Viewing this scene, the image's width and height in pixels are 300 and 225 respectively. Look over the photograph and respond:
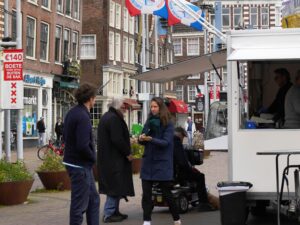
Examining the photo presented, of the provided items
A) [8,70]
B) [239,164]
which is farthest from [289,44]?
[8,70]

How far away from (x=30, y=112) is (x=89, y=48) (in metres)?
17.1

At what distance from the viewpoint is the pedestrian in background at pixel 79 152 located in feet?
26.6

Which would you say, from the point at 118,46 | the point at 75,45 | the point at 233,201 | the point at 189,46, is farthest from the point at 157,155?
the point at 189,46

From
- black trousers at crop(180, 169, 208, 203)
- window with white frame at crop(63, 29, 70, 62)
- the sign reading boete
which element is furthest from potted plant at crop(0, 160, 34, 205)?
window with white frame at crop(63, 29, 70, 62)

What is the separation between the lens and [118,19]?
58.6 meters

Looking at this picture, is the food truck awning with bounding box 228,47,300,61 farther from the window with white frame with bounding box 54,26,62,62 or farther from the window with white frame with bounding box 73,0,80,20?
the window with white frame with bounding box 73,0,80,20

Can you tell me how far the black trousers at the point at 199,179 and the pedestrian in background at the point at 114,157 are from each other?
1398 millimetres

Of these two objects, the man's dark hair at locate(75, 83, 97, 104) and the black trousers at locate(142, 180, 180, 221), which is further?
the black trousers at locate(142, 180, 180, 221)

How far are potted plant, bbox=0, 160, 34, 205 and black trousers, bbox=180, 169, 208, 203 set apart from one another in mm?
2908

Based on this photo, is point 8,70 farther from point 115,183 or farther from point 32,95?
point 32,95

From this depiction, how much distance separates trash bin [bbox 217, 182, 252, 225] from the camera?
28.4ft

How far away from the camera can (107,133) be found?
33.9 ft

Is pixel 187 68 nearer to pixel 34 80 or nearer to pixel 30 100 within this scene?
pixel 30 100

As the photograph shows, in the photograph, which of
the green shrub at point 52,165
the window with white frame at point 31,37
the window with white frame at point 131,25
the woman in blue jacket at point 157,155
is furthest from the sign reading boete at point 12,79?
the window with white frame at point 131,25
